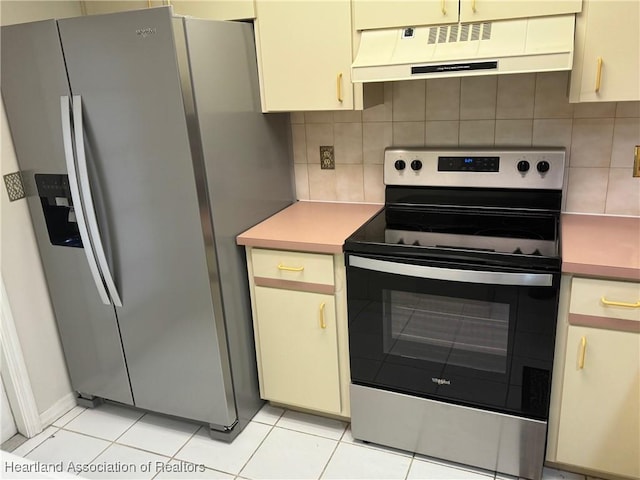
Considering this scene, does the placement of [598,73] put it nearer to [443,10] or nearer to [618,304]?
[443,10]

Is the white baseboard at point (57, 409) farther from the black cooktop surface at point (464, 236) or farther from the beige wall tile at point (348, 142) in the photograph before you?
the beige wall tile at point (348, 142)

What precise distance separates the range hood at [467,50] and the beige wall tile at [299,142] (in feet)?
2.04

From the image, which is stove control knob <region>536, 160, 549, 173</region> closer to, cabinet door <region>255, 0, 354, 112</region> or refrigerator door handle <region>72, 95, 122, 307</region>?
cabinet door <region>255, 0, 354, 112</region>

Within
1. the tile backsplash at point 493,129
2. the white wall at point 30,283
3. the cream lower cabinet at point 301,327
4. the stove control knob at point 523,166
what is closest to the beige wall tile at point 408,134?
the tile backsplash at point 493,129

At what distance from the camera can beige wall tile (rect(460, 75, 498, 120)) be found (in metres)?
2.10

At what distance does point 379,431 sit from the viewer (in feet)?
6.93

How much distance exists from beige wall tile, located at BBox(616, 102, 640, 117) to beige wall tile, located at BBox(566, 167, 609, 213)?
0.21m

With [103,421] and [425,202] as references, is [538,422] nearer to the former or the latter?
[425,202]

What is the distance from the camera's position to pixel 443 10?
1802mm

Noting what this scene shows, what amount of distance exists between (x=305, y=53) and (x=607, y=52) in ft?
3.42

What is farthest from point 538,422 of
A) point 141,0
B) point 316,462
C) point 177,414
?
point 141,0

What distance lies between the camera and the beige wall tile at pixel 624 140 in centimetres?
195

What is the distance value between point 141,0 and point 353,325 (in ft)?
5.16

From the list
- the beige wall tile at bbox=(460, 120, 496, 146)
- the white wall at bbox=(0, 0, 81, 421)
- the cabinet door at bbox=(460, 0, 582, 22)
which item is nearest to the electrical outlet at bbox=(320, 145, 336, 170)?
the beige wall tile at bbox=(460, 120, 496, 146)
